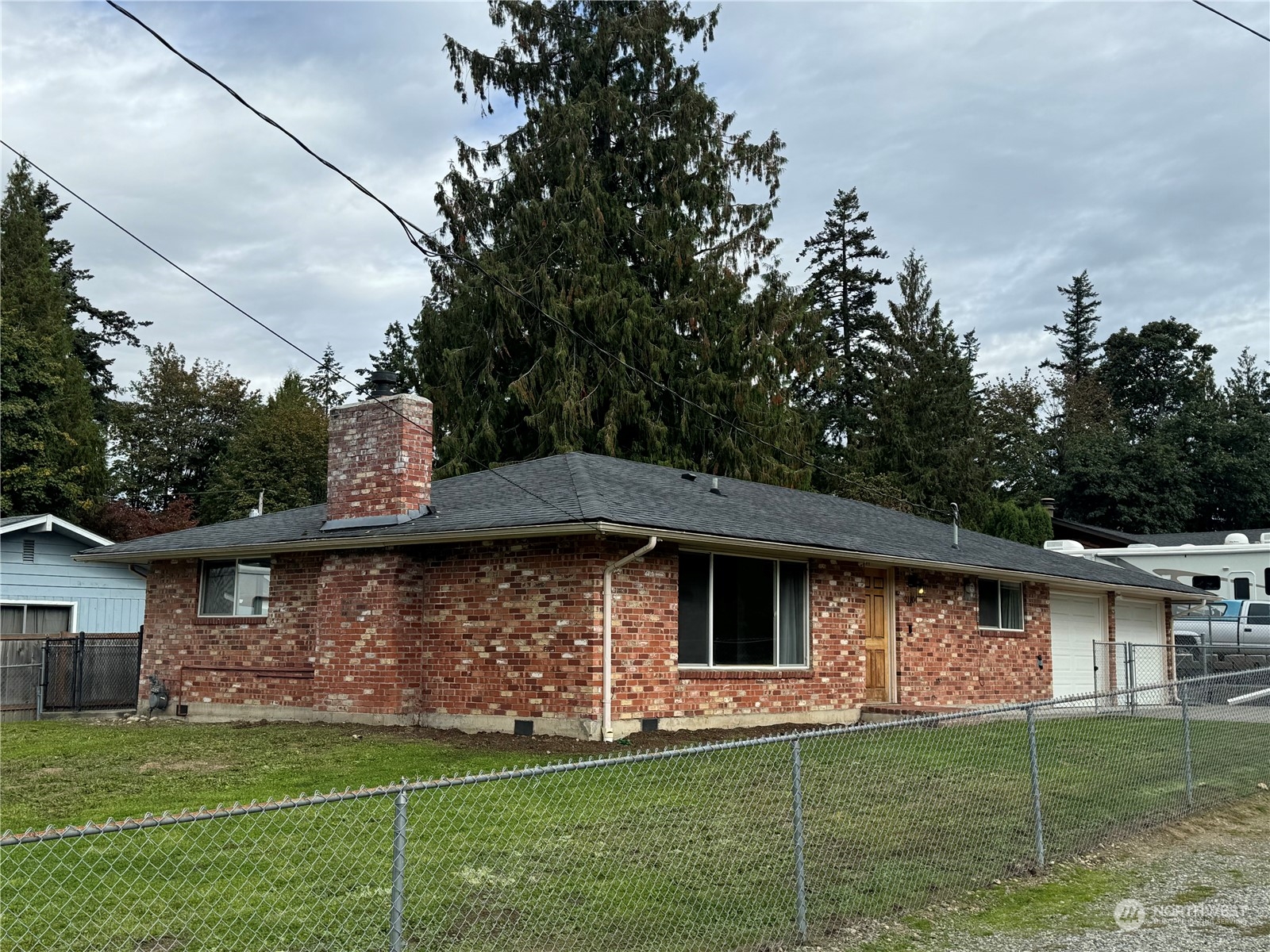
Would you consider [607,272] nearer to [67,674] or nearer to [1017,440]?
[67,674]

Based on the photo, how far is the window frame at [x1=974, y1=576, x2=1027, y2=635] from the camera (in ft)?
64.3

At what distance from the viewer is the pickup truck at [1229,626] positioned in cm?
2436

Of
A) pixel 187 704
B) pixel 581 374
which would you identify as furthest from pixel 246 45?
pixel 581 374

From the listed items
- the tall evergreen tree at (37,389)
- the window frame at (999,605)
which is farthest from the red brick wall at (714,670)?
the tall evergreen tree at (37,389)

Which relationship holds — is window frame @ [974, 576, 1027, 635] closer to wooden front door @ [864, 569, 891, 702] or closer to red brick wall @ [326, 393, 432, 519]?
wooden front door @ [864, 569, 891, 702]

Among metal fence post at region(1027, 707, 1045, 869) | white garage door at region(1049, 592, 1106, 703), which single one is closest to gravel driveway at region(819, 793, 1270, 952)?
metal fence post at region(1027, 707, 1045, 869)

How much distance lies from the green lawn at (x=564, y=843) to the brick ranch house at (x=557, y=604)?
202 cm

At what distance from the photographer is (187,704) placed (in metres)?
17.8

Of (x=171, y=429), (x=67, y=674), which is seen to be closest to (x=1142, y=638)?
(x=67, y=674)

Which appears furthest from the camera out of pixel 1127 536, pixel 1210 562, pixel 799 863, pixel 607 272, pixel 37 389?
pixel 1127 536

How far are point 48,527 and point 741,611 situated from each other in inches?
602

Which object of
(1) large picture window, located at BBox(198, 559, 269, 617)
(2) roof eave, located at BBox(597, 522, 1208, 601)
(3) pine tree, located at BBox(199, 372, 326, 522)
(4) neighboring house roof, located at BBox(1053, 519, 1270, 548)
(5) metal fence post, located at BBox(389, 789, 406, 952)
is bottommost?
(5) metal fence post, located at BBox(389, 789, 406, 952)

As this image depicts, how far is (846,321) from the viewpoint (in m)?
54.3

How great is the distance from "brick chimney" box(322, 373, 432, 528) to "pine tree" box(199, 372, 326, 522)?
24861 mm
